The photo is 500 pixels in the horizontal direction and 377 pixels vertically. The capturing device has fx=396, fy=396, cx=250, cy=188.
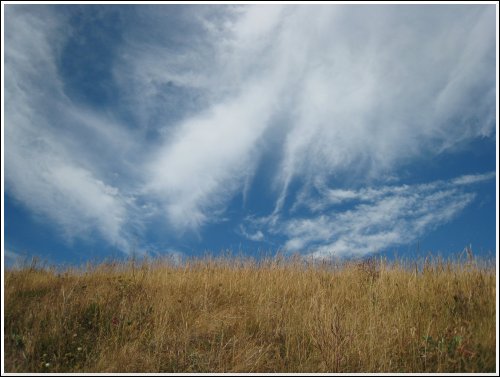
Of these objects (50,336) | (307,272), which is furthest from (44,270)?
(307,272)

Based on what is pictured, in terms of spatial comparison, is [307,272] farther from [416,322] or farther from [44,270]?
[44,270]

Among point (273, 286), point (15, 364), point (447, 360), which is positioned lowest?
point (15, 364)

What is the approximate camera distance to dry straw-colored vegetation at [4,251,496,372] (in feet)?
18.3

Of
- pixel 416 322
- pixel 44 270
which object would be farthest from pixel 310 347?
pixel 44 270

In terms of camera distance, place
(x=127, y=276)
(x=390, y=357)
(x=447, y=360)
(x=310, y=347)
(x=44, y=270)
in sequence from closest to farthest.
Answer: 1. (x=447, y=360)
2. (x=390, y=357)
3. (x=310, y=347)
4. (x=127, y=276)
5. (x=44, y=270)

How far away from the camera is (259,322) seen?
6957 mm

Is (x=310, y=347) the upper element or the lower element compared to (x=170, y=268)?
lower

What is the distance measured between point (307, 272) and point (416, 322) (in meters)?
4.26

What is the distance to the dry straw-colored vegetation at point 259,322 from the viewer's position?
18.3 feet

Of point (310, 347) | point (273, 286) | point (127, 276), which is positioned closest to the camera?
point (310, 347)

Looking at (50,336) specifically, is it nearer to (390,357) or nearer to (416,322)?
(390,357)

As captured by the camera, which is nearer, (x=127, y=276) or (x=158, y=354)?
(x=158, y=354)

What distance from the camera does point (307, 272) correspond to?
10.4 meters

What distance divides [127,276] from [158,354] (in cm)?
438
